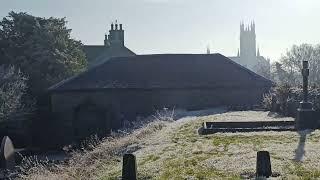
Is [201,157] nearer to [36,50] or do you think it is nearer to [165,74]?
[165,74]

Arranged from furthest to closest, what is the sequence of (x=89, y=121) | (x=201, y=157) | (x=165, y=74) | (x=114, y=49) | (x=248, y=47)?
1. (x=248, y=47)
2. (x=114, y=49)
3. (x=165, y=74)
4. (x=89, y=121)
5. (x=201, y=157)

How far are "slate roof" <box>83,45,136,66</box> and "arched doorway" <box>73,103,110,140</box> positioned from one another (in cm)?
1561

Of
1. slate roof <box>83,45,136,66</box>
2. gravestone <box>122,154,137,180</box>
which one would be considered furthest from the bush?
slate roof <box>83,45,136,66</box>

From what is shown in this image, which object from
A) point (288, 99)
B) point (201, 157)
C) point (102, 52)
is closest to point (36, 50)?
point (102, 52)

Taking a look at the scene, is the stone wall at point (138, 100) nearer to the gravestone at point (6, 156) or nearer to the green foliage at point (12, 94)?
the green foliage at point (12, 94)

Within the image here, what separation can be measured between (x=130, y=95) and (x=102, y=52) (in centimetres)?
2208

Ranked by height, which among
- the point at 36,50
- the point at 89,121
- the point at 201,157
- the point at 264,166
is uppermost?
the point at 36,50

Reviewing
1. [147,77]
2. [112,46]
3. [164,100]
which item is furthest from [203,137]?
[112,46]

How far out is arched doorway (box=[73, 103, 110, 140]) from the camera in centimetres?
3134

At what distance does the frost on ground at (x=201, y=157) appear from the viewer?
873cm

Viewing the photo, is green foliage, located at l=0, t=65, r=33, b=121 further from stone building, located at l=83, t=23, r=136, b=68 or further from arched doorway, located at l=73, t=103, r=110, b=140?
stone building, located at l=83, t=23, r=136, b=68

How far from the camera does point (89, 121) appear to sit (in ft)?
105

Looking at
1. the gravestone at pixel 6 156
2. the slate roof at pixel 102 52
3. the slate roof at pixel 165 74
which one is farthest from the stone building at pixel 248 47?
the gravestone at pixel 6 156

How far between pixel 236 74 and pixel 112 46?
65.1ft
